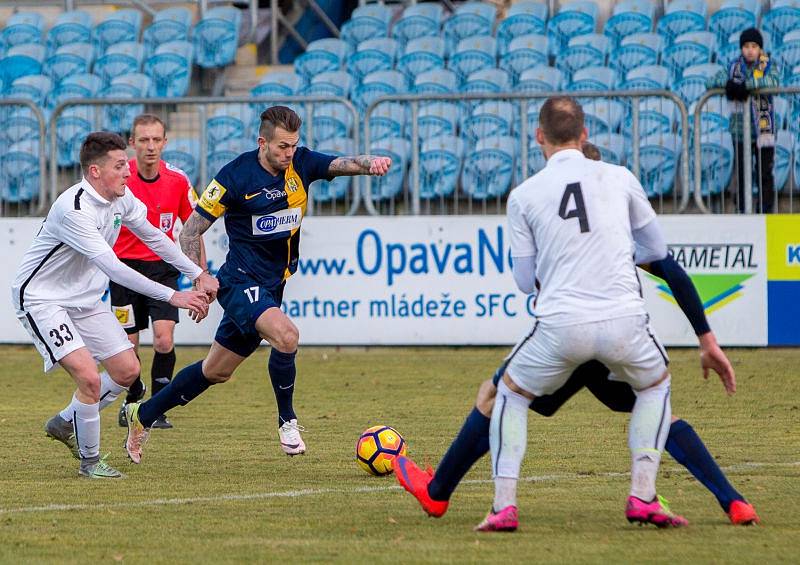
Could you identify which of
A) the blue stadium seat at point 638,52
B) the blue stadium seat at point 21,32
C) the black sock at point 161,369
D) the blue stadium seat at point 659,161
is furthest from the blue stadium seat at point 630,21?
the black sock at point 161,369

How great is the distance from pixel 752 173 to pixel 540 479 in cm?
725

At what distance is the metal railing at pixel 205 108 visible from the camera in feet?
47.6

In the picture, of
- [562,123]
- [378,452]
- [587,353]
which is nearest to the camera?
[587,353]

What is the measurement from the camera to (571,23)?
59.9 ft

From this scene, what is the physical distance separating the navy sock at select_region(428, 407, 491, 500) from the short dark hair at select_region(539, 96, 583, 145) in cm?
121

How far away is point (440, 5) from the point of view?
19.4 metres

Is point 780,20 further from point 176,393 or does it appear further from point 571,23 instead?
point 176,393

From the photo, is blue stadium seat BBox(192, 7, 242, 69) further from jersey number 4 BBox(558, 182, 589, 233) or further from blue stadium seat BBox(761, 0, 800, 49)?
jersey number 4 BBox(558, 182, 589, 233)

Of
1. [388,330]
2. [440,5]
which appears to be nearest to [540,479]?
[388,330]

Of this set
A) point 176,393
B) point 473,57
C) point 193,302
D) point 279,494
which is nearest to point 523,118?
point 473,57

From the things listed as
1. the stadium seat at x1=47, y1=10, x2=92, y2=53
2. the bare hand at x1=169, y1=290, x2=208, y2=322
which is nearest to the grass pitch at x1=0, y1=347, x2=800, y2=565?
the bare hand at x1=169, y1=290, x2=208, y2=322

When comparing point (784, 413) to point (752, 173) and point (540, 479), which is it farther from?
point (752, 173)

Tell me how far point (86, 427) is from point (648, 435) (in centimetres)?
333

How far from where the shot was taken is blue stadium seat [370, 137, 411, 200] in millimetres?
14648
